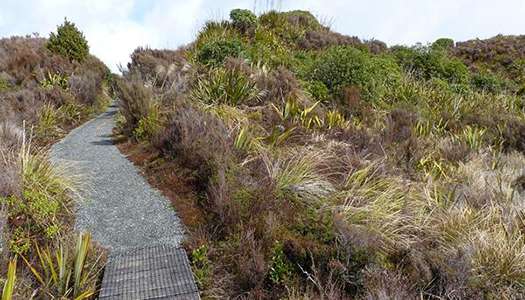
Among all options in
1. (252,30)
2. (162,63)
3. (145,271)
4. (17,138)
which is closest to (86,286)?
(145,271)

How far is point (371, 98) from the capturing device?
35.9 feet

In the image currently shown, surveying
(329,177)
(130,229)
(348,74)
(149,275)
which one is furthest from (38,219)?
(348,74)

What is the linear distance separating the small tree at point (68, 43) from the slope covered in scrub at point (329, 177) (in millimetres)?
5721

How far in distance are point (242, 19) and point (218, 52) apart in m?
5.53

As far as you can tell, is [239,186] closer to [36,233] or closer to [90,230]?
[90,230]

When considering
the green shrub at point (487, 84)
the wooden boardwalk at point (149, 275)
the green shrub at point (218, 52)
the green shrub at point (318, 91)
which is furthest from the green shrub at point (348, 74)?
the green shrub at point (487, 84)

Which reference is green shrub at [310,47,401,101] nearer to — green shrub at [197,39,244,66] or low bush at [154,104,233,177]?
green shrub at [197,39,244,66]

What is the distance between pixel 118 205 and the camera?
5320 millimetres

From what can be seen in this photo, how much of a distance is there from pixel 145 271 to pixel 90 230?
3.51ft

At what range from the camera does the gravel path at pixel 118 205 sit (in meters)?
4.62

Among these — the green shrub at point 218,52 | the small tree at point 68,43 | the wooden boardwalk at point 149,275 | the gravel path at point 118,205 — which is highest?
the small tree at point 68,43

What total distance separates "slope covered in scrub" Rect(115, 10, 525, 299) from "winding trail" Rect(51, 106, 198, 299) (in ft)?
0.79

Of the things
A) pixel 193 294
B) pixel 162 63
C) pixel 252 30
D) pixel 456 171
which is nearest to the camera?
pixel 193 294

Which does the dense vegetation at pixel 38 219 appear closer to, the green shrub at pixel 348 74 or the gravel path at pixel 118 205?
the gravel path at pixel 118 205
